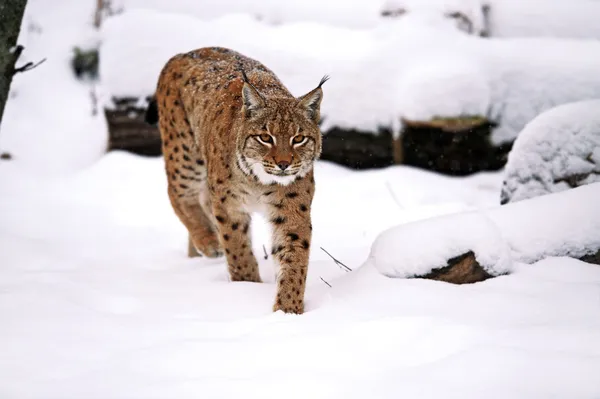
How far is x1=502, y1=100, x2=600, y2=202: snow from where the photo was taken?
178 inches

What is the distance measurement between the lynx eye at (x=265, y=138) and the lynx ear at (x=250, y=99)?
0.17 metres

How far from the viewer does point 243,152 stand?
4023 millimetres

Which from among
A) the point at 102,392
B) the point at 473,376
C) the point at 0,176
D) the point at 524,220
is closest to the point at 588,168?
the point at 524,220

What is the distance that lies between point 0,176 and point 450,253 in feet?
21.2

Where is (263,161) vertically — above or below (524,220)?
above

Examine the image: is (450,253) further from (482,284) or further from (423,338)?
(423,338)

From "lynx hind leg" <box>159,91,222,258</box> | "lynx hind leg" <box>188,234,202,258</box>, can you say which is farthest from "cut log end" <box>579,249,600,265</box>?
"lynx hind leg" <box>188,234,202,258</box>

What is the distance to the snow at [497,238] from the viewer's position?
3.68 m

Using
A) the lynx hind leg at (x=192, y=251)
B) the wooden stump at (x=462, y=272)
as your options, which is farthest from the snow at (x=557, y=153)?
the lynx hind leg at (x=192, y=251)

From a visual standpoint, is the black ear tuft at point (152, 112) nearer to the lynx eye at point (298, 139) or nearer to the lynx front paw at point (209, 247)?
the lynx front paw at point (209, 247)

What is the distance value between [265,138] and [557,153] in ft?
6.54

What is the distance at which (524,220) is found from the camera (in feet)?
12.8

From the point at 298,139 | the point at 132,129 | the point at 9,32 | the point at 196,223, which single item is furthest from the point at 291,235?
the point at 132,129

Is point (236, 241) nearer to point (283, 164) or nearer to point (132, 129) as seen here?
point (283, 164)
